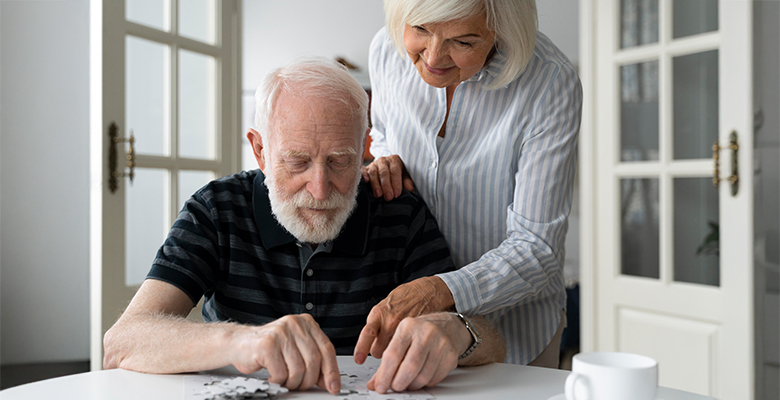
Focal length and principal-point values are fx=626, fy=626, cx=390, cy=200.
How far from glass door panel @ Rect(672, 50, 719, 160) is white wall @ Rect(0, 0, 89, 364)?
11.5 feet

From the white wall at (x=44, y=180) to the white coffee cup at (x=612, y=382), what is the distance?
3951mm

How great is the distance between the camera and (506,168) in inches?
57.5

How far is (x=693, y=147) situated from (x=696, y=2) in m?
0.66

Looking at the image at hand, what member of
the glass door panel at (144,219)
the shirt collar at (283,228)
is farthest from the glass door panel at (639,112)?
the glass door panel at (144,219)

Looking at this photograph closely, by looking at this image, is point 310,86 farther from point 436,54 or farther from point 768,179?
point 768,179

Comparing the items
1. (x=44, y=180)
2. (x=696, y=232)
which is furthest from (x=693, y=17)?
(x=44, y=180)

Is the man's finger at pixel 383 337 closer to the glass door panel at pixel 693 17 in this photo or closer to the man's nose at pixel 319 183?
the man's nose at pixel 319 183

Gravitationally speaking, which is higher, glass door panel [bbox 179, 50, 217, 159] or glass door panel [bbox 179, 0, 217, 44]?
glass door panel [bbox 179, 0, 217, 44]

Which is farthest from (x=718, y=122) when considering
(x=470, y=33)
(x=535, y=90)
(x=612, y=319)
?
(x=470, y=33)

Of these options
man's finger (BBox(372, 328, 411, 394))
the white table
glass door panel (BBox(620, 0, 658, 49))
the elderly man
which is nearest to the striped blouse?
the elderly man

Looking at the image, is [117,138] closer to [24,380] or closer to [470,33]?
[470,33]

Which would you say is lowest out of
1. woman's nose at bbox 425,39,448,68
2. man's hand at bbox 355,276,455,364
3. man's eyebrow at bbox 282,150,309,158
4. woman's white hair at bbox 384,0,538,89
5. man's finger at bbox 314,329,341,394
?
man's finger at bbox 314,329,341,394

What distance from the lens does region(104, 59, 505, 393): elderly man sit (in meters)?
1.23

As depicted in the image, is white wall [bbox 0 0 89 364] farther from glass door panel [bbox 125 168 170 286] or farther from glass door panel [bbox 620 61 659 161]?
glass door panel [bbox 620 61 659 161]
